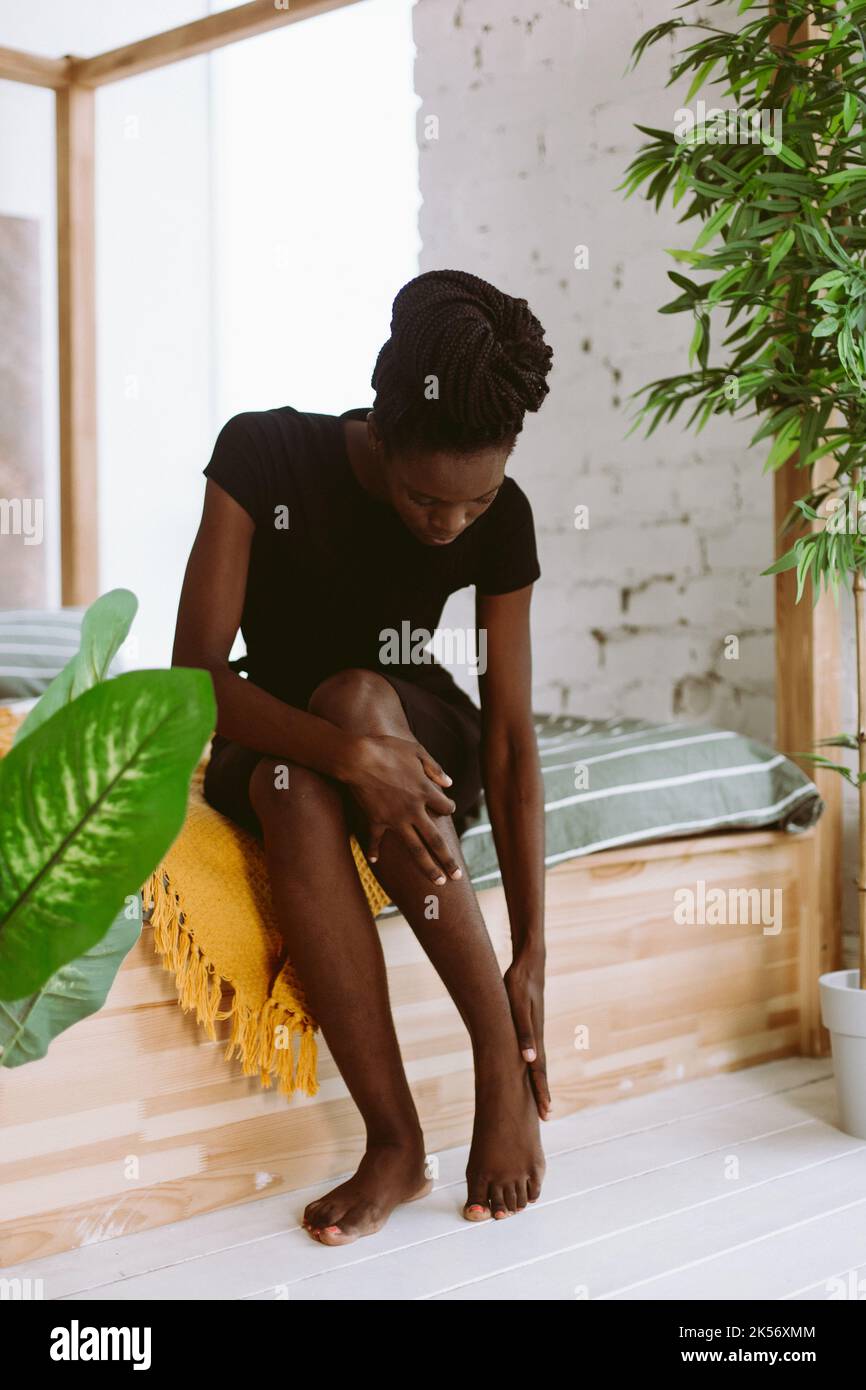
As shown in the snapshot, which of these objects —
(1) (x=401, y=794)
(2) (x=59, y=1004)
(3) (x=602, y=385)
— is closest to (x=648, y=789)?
(1) (x=401, y=794)

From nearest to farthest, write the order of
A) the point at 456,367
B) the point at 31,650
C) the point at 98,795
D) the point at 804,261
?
the point at 98,795 < the point at 456,367 < the point at 804,261 < the point at 31,650

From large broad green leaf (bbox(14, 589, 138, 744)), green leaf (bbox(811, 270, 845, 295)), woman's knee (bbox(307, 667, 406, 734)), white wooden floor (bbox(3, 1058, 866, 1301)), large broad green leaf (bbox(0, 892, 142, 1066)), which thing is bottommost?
white wooden floor (bbox(3, 1058, 866, 1301))

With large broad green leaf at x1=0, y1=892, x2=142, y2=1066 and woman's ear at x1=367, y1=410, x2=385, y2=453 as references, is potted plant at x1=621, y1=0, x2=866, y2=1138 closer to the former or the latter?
woman's ear at x1=367, y1=410, x2=385, y2=453

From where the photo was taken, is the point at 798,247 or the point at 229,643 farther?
the point at 798,247

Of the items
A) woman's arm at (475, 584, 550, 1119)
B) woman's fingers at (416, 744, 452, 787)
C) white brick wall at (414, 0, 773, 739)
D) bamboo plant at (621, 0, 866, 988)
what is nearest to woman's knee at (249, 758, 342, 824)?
woman's fingers at (416, 744, 452, 787)

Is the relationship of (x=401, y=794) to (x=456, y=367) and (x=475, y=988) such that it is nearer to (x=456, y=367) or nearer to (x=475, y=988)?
(x=475, y=988)

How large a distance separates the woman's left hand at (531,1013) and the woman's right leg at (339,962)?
0.49 ft

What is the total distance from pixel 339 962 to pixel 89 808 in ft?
3.27

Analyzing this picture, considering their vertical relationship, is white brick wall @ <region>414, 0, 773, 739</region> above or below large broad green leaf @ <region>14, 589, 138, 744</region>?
above

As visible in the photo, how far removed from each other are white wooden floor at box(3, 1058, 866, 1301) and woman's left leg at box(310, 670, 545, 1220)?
0.12 feet

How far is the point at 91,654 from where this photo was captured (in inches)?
20.9

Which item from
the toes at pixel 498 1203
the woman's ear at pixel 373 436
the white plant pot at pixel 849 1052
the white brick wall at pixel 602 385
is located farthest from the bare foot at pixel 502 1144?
the white brick wall at pixel 602 385

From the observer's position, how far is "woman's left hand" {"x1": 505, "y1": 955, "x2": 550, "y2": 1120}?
4.97 feet
